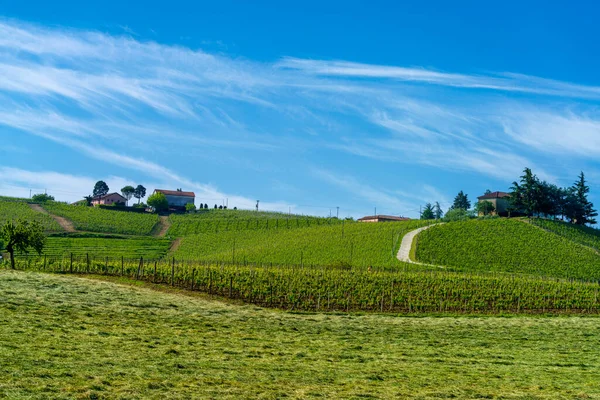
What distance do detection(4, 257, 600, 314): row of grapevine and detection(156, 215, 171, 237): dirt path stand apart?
59929 millimetres

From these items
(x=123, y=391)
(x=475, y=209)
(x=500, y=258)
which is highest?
(x=475, y=209)

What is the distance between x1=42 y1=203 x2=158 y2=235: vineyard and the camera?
115562mm

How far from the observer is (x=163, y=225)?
132375 millimetres

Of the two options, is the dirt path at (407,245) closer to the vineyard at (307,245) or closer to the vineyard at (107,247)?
the vineyard at (307,245)

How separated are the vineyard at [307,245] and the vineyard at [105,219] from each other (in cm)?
1483

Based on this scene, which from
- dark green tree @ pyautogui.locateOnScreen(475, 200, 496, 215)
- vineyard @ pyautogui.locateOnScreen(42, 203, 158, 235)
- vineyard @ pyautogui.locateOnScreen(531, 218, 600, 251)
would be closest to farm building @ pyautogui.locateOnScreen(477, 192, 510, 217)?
dark green tree @ pyautogui.locateOnScreen(475, 200, 496, 215)

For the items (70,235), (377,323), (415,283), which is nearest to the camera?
(377,323)

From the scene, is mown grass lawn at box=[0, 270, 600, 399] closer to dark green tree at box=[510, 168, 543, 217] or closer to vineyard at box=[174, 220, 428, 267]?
vineyard at box=[174, 220, 428, 267]

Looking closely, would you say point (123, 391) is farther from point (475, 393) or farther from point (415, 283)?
point (415, 283)

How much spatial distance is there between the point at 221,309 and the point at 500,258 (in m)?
58.0

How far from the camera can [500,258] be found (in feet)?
276

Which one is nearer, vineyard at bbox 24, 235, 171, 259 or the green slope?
the green slope

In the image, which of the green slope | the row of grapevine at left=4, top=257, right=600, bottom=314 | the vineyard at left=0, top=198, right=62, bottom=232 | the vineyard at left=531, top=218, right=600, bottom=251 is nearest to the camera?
the row of grapevine at left=4, top=257, right=600, bottom=314

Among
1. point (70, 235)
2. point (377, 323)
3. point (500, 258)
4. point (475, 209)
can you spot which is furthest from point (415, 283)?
point (475, 209)
